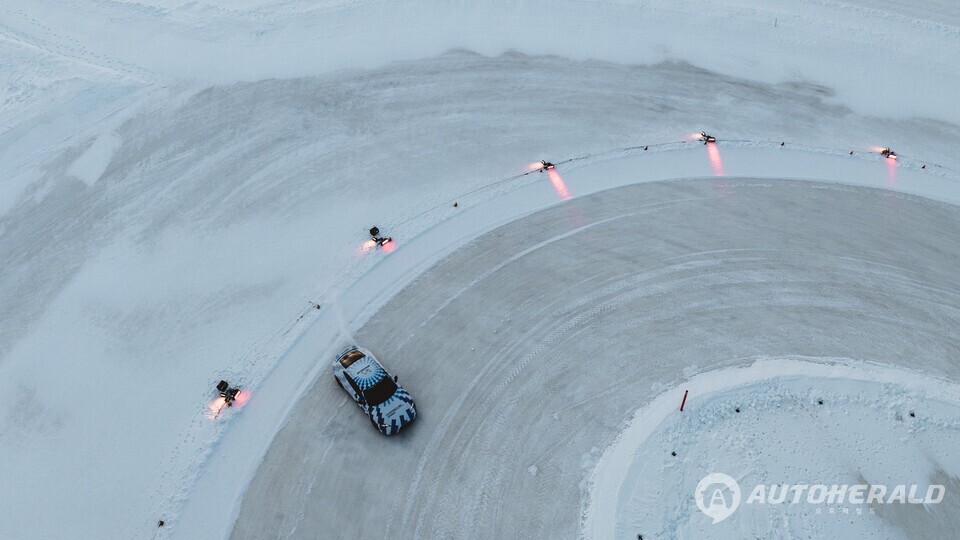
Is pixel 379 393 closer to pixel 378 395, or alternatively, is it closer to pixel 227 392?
pixel 378 395

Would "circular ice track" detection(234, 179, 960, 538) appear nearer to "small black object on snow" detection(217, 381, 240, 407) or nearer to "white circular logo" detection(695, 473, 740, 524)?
"small black object on snow" detection(217, 381, 240, 407)

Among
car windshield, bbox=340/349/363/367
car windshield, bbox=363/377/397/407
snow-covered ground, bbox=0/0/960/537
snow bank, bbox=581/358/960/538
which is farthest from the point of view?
car windshield, bbox=340/349/363/367

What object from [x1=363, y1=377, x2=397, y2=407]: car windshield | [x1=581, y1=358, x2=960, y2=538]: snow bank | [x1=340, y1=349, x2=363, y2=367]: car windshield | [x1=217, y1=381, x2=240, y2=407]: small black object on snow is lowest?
[x1=581, y1=358, x2=960, y2=538]: snow bank
